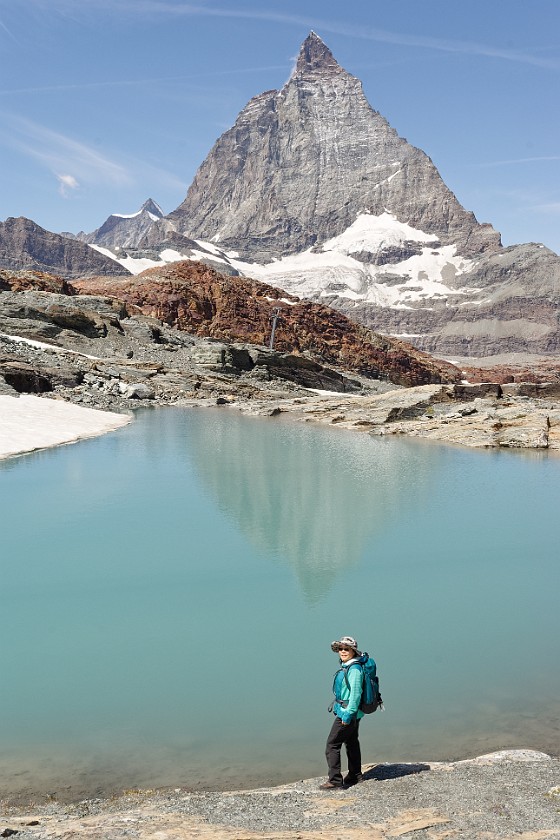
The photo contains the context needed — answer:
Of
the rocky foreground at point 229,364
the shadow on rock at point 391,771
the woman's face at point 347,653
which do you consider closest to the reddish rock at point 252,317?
the rocky foreground at point 229,364

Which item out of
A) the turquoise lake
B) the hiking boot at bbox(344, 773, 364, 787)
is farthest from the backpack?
the turquoise lake

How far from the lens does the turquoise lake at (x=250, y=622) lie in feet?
25.9

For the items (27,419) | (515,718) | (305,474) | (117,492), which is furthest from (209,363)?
(515,718)

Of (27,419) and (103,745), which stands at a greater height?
(27,419)

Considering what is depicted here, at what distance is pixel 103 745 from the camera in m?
7.72

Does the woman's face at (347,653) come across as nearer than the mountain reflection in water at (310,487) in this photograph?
Yes

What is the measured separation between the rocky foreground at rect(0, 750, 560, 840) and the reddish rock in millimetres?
78916

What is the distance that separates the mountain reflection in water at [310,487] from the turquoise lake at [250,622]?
0.45ft

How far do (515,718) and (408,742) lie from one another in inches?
65.6

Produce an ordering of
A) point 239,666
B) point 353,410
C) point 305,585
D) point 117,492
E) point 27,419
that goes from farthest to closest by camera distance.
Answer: point 353,410 → point 27,419 → point 117,492 → point 305,585 → point 239,666

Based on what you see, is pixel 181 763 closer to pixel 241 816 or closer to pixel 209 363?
pixel 241 816

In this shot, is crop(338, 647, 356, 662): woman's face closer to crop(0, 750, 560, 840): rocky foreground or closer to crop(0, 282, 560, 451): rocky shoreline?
crop(0, 750, 560, 840): rocky foreground

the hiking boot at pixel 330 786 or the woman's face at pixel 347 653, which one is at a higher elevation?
the woman's face at pixel 347 653

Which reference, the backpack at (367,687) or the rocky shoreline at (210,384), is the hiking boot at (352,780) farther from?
the rocky shoreline at (210,384)
